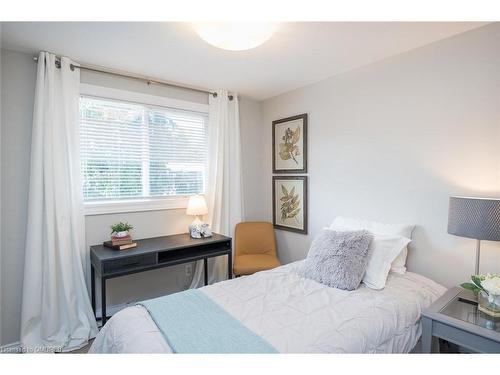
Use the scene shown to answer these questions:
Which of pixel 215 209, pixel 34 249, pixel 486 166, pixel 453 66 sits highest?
pixel 453 66

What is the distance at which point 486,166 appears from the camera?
177 centimetres

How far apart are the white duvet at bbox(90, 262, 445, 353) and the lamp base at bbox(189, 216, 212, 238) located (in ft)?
3.14

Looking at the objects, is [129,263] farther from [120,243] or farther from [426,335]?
[426,335]

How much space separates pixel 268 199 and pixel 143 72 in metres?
2.02

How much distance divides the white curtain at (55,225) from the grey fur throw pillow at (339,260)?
1.88 meters

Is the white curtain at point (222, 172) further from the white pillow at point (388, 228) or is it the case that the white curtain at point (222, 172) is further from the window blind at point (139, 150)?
the white pillow at point (388, 228)

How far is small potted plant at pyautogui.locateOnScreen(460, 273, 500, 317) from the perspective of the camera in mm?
1388

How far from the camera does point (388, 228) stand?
2152 millimetres

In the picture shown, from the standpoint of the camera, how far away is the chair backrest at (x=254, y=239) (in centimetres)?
315

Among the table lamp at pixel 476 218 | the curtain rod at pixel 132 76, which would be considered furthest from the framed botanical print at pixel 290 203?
the table lamp at pixel 476 218

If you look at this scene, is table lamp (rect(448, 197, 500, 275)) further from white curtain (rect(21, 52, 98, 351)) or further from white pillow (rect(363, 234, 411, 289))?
white curtain (rect(21, 52, 98, 351))

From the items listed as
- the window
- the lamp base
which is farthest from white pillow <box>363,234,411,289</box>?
the window

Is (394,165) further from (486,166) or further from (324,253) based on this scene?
(324,253)
